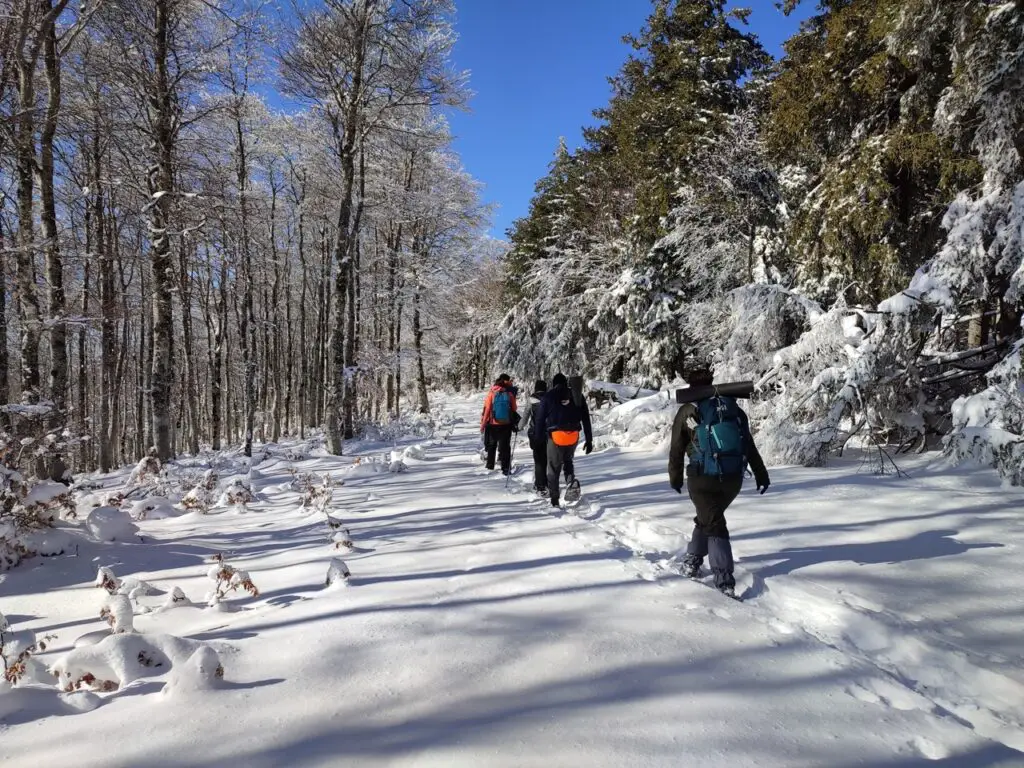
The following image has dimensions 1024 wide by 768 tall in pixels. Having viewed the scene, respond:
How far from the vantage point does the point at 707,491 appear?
406 cm

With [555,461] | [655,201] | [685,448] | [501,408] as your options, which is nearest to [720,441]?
[685,448]

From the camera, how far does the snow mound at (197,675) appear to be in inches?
100

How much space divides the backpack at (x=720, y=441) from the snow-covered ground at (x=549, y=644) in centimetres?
95

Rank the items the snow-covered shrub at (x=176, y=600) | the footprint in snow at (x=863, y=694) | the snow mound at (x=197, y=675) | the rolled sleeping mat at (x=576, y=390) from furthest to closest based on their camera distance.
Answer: the rolled sleeping mat at (x=576, y=390) → the snow-covered shrub at (x=176, y=600) → the footprint in snow at (x=863, y=694) → the snow mound at (x=197, y=675)

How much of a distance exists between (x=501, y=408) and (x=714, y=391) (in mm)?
5284

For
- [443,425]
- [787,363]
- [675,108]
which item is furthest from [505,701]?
[443,425]

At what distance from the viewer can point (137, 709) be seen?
8.00 feet

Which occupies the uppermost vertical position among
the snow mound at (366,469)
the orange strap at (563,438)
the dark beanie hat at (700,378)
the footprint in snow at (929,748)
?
the dark beanie hat at (700,378)

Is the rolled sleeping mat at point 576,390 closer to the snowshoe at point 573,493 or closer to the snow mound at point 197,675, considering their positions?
the snowshoe at point 573,493

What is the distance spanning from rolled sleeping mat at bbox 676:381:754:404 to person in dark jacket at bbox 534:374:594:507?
2.70 m

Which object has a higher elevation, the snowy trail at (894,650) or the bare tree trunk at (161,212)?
the bare tree trunk at (161,212)

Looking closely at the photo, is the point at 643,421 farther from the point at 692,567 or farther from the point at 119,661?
the point at 119,661

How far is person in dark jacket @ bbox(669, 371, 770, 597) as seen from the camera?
159 inches

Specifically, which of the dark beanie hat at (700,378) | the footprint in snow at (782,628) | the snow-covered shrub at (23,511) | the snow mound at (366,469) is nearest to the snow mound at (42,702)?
the snow-covered shrub at (23,511)
